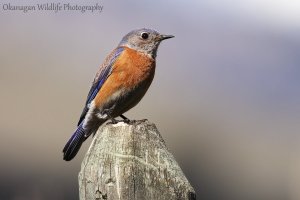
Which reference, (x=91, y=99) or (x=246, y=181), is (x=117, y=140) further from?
(x=246, y=181)

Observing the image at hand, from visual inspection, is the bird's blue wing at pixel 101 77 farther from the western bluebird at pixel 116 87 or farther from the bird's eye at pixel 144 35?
the bird's eye at pixel 144 35

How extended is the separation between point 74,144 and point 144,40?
1.40 m

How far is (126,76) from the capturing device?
753cm

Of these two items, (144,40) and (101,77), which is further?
(144,40)

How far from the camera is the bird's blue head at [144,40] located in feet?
26.6

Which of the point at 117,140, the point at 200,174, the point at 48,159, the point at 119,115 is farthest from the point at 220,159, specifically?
the point at 117,140

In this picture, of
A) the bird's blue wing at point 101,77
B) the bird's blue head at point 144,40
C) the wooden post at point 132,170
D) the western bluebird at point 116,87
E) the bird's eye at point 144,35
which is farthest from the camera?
the bird's eye at point 144,35

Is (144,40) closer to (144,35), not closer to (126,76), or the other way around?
(144,35)

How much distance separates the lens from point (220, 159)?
13328 millimetres

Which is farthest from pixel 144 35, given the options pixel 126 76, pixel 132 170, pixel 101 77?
pixel 132 170

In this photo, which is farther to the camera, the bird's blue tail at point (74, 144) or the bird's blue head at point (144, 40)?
the bird's blue head at point (144, 40)

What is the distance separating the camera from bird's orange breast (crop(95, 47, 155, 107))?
7.50 m

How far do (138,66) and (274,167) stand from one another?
6.06 meters

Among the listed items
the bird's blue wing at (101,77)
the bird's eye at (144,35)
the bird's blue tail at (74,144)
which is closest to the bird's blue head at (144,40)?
the bird's eye at (144,35)
